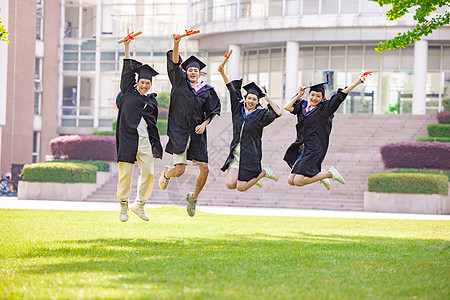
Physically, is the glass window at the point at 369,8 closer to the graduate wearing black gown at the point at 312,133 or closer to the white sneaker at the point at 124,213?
the graduate wearing black gown at the point at 312,133

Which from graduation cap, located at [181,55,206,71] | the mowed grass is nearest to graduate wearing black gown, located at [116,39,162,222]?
graduation cap, located at [181,55,206,71]

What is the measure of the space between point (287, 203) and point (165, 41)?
71.8 feet

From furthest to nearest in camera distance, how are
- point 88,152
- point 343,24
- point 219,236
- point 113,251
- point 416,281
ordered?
point 343,24 → point 88,152 → point 219,236 → point 113,251 → point 416,281

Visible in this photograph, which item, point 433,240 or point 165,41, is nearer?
point 433,240

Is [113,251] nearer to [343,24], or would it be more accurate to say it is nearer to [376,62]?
[343,24]

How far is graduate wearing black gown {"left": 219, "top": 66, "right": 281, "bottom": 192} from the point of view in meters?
13.6

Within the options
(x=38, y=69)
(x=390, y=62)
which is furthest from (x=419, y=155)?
(x=38, y=69)

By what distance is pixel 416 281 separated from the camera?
8.97 metres

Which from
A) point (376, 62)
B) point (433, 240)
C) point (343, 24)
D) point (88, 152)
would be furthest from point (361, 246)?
point (376, 62)

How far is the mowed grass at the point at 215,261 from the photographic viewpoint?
26.7 ft

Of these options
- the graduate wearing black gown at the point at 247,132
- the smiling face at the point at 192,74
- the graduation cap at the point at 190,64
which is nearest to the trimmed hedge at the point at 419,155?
the graduate wearing black gown at the point at 247,132

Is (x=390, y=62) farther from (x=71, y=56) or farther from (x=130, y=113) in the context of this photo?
(x=130, y=113)

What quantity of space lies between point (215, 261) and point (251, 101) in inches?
158

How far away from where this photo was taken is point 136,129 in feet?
42.9
